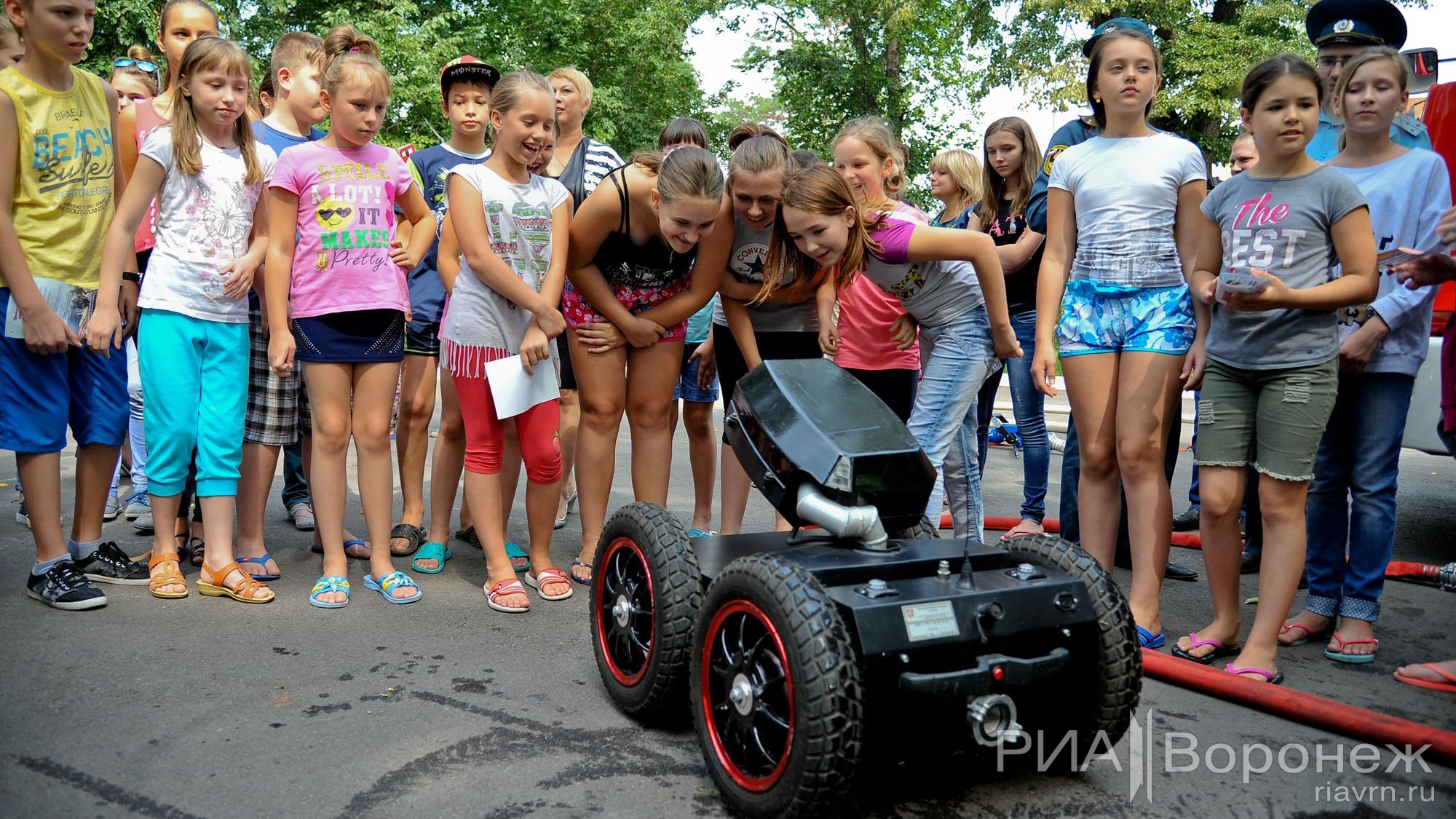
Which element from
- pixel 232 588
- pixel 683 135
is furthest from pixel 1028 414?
pixel 232 588

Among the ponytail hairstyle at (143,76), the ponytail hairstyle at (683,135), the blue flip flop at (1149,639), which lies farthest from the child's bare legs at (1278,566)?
the ponytail hairstyle at (143,76)

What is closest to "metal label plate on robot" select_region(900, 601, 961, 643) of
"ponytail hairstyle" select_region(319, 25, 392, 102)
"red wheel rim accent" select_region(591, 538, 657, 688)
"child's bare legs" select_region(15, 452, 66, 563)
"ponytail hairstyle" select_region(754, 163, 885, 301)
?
"red wheel rim accent" select_region(591, 538, 657, 688)

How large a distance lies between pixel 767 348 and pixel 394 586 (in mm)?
1796

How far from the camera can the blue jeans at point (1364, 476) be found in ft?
12.0

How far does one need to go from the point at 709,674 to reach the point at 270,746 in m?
1.18

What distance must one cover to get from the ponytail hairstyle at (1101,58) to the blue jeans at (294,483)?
13.4ft

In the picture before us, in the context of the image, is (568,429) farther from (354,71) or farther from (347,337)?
(354,71)

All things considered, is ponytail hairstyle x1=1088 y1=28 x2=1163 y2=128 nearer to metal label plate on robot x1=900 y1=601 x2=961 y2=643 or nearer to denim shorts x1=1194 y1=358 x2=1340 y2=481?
denim shorts x1=1194 y1=358 x2=1340 y2=481

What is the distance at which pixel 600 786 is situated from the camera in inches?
99.6

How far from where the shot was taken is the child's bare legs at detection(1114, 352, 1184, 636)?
11.7ft

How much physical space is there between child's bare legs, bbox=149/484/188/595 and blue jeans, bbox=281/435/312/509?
1.18m

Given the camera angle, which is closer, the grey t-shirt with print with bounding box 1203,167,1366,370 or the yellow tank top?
the grey t-shirt with print with bounding box 1203,167,1366,370

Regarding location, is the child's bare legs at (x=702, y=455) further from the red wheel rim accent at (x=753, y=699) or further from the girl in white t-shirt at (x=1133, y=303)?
the red wheel rim accent at (x=753, y=699)

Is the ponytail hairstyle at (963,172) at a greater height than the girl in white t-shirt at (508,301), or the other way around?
the ponytail hairstyle at (963,172)
